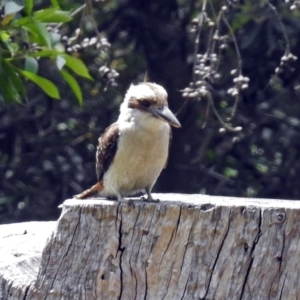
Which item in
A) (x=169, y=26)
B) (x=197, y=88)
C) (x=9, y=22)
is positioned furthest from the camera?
(x=169, y=26)

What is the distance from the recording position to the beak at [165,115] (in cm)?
450

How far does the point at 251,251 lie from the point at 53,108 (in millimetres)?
4719

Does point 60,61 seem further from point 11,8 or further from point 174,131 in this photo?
point 174,131

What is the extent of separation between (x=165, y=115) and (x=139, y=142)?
7.6 inches

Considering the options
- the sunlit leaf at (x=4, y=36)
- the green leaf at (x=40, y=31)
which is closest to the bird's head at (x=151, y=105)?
the green leaf at (x=40, y=31)

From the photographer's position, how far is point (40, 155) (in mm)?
8297

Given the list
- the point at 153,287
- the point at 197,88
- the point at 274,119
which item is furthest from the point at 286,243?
the point at 274,119

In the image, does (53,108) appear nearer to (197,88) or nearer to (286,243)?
(197,88)

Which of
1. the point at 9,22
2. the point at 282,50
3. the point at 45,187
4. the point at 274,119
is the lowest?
the point at 45,187

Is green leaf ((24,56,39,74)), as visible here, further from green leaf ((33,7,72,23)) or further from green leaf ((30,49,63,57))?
green leaf ((33,7,72,23))

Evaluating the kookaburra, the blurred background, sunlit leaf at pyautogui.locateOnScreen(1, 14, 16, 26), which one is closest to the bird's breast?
the kookaburra

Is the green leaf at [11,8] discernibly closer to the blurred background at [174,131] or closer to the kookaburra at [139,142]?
the kookaburra at [139,142]

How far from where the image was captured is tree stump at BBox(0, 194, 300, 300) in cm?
370

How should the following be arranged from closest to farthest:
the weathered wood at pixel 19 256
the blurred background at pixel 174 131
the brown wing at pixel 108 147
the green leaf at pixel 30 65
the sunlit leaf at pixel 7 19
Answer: the weathered wood at pixel 19 256 → the sunlit leaf at pixel 7 19 → the green leaf at pixel 30 65 → the brown wing at pixel 108 147 → the blurred background at pixel 174 131
